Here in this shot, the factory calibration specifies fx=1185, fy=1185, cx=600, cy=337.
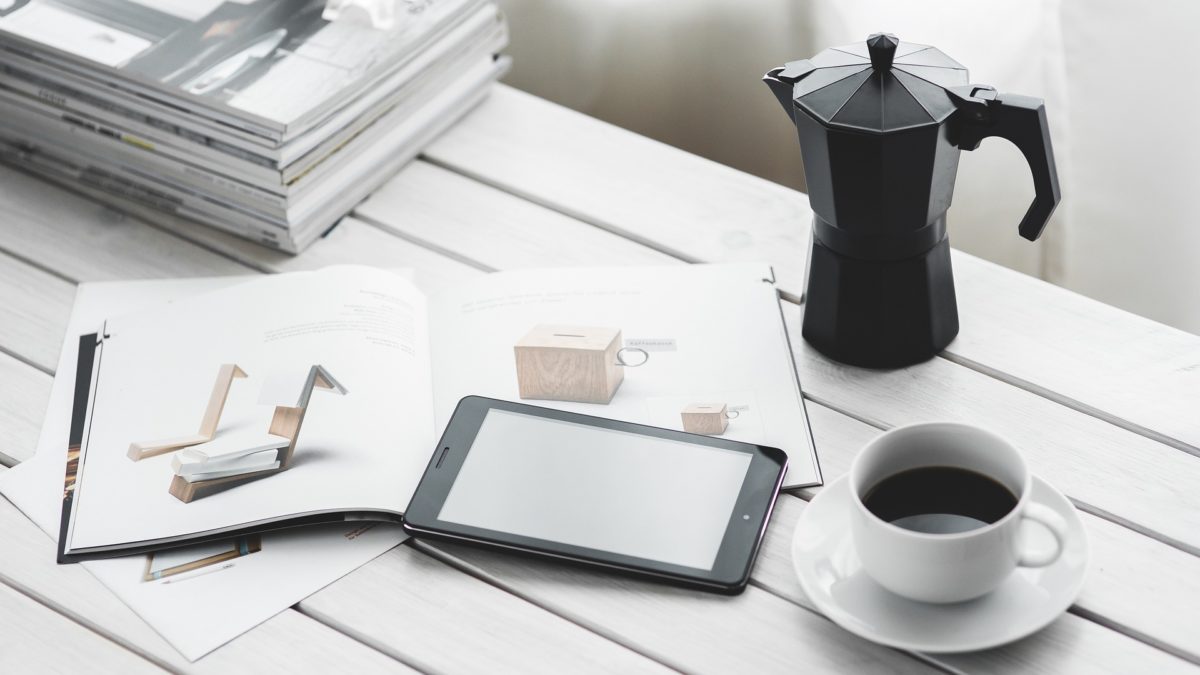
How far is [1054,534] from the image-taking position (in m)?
0.59

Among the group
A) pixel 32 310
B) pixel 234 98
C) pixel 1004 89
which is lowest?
pixel 1004 89

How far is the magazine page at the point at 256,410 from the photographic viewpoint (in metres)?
0.69

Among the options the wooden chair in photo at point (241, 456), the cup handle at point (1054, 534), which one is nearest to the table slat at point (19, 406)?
the wooden chair in photo at point (241, 456)

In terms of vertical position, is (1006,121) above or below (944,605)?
above

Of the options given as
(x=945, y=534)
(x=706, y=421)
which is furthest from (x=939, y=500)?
(x=706, y=421)

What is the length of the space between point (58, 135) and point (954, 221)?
2.87ft

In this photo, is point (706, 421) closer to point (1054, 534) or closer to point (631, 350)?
point (631, 350)

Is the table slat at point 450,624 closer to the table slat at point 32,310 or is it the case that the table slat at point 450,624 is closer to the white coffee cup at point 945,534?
→ the white coffee cup at point 945,534

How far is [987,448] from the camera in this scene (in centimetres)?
60

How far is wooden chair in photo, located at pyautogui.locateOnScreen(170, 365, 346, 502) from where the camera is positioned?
705 mm

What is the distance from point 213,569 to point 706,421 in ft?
0.99

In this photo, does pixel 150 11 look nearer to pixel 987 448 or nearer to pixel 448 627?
pixel 448 627

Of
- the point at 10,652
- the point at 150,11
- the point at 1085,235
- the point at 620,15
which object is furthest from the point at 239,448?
the point at 1085,235

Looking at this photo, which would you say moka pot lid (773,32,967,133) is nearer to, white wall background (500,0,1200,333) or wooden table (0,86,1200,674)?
wooden table (0,86,1200,674)
